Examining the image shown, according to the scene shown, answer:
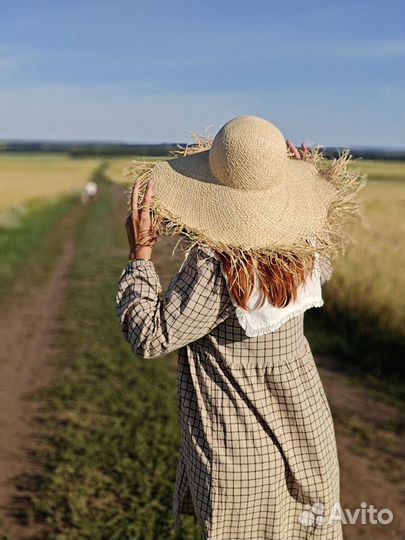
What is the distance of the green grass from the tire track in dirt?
0.10 m

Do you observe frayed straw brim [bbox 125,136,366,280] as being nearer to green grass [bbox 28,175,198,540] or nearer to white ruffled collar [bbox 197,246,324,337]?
white ruffled collar [bbox 197,246,324,337]

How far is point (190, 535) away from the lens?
123 inches

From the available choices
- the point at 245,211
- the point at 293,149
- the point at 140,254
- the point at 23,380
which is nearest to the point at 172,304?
the point at 140,254

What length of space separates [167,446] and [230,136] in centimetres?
266

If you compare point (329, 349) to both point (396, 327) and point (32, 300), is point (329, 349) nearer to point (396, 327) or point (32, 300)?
point (396, 327)

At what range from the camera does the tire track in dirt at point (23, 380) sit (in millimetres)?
3365

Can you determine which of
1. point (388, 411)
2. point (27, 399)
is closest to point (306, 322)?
point (388, 411)

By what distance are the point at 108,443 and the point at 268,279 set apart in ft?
8.78

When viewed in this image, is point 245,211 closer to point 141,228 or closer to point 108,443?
point 141,228

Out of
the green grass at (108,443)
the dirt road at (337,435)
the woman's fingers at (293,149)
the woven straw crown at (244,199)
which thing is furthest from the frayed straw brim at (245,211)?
the green grass at (108,443)

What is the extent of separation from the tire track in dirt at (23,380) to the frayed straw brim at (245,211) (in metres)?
2.16

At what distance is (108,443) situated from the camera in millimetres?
3924

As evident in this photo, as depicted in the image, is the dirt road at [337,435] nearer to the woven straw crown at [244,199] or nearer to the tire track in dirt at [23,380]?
the tire track in dirt at [23,380]

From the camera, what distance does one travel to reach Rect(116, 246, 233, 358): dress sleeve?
1518 millimetres
